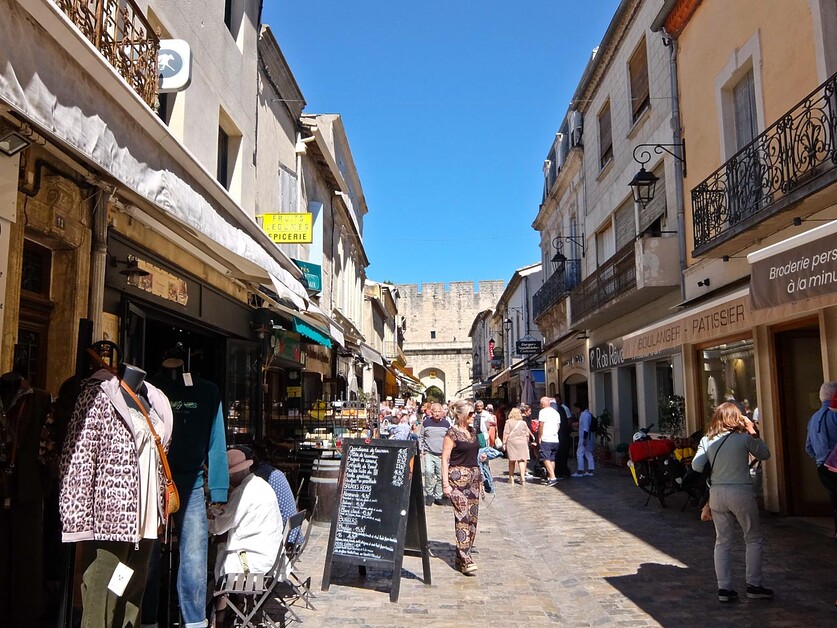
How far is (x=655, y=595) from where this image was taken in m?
5.66

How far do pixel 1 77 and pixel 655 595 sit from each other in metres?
5.72

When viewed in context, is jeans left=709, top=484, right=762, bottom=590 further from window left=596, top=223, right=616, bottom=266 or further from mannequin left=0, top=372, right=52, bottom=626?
window left=596, top=223, right=616, bottom=266

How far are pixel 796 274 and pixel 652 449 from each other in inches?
181

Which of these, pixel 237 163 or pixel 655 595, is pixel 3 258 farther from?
pixel 237 163

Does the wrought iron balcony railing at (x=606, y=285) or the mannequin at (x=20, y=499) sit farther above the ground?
the wrought iron balcony railing at (x=606, y=285)

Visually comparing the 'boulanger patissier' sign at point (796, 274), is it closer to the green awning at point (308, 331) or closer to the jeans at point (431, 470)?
the jeans at point (431, 470)

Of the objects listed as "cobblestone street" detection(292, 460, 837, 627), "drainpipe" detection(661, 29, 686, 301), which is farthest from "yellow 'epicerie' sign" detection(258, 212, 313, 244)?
"drainpipe" detection(661, 29, 686, 301)

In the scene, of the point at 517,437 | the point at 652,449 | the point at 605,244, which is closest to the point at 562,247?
the point at 605,244

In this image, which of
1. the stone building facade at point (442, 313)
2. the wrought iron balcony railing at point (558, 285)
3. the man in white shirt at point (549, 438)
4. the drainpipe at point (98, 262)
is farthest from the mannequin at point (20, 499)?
the stone building facade at point (442, 313)

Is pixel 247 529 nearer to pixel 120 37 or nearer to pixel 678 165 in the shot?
pixel 120 37

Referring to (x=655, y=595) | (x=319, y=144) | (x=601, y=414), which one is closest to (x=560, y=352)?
(x=601, y=414)

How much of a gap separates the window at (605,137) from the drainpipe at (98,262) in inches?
546

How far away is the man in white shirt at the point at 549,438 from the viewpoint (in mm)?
13312

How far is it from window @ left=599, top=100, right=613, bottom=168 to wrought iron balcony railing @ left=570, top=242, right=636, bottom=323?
126 inches
